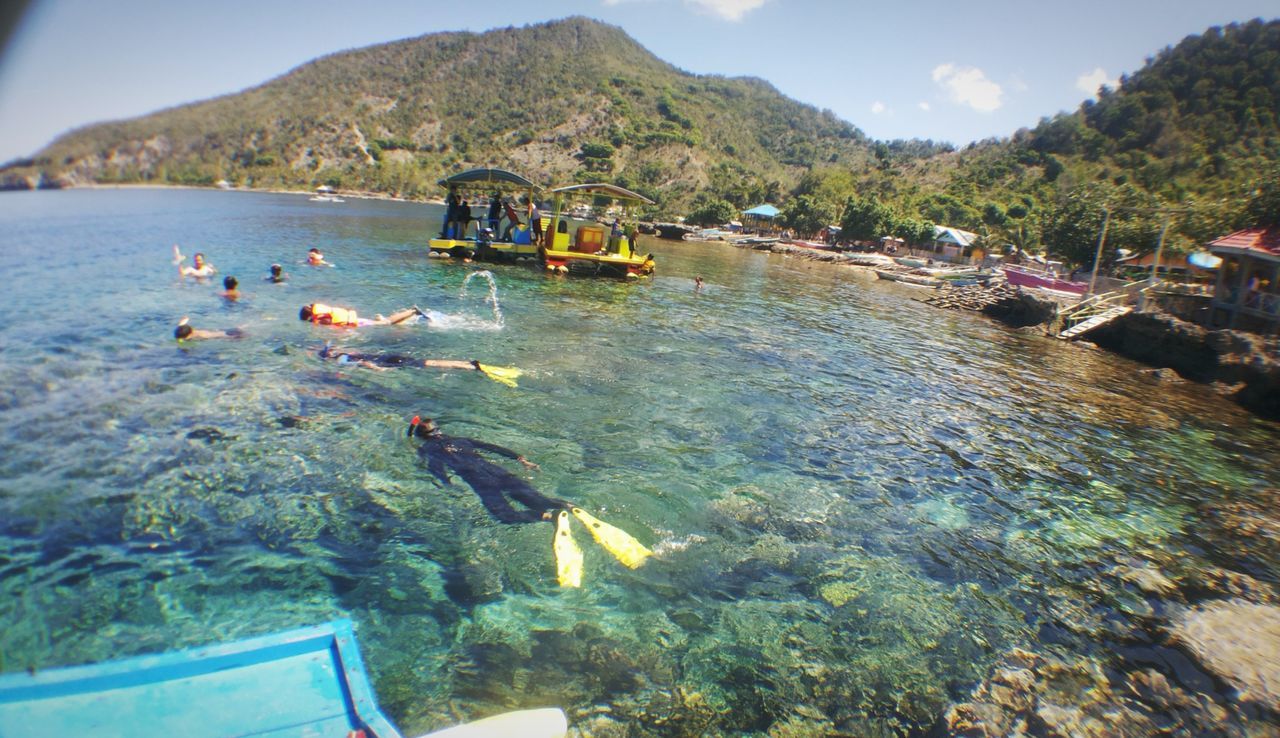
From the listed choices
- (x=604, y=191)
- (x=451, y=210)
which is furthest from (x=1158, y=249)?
(x=451, y=210)

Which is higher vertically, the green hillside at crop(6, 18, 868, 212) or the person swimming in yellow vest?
the green hillside at crop(6, 18, 868, 212)

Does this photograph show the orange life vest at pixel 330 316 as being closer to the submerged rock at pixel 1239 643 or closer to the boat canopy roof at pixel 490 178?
the boat canopy roof at pixel 490 178

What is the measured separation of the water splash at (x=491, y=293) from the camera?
17.5m

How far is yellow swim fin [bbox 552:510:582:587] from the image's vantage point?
20.1 ft

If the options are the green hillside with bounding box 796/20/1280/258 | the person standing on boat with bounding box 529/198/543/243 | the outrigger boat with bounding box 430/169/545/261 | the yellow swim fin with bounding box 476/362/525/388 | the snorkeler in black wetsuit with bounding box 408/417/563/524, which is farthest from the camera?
the green hillside with bounding box 796/20/1280/258

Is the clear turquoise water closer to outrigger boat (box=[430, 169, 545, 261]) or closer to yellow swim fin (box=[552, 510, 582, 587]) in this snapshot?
yellow swim fin (box=[552, 510, 582, 587])

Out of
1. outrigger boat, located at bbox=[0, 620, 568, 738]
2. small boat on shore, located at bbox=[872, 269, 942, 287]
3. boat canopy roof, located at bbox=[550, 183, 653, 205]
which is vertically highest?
boat canopy roof, located at bbox=[550, 183, 653, 205]

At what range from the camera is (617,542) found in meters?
6.74

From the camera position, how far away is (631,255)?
2789 centimetres

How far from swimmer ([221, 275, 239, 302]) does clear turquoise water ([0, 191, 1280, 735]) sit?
782 mm

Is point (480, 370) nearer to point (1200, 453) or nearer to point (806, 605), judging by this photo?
point (806, 605)

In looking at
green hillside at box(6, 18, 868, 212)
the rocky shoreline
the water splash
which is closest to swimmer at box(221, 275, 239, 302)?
the water splash

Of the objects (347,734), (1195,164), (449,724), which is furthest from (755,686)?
(1195,164)

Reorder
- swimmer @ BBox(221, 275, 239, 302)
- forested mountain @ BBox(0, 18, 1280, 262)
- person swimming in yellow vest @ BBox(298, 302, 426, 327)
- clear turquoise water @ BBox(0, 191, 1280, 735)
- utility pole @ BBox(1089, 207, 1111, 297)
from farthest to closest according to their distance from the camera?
utility pole @ BBox(1089, 207, 1111, 297), forested mountain @ BBox(0, 18, 1280, 262), swimmer @ BBox(221, 275, 239, 302), person swimming in yellow vest @ BBox(298, 302, 426, 327), clear turquoise water @ BBox(0, 191, 1280, 735)
